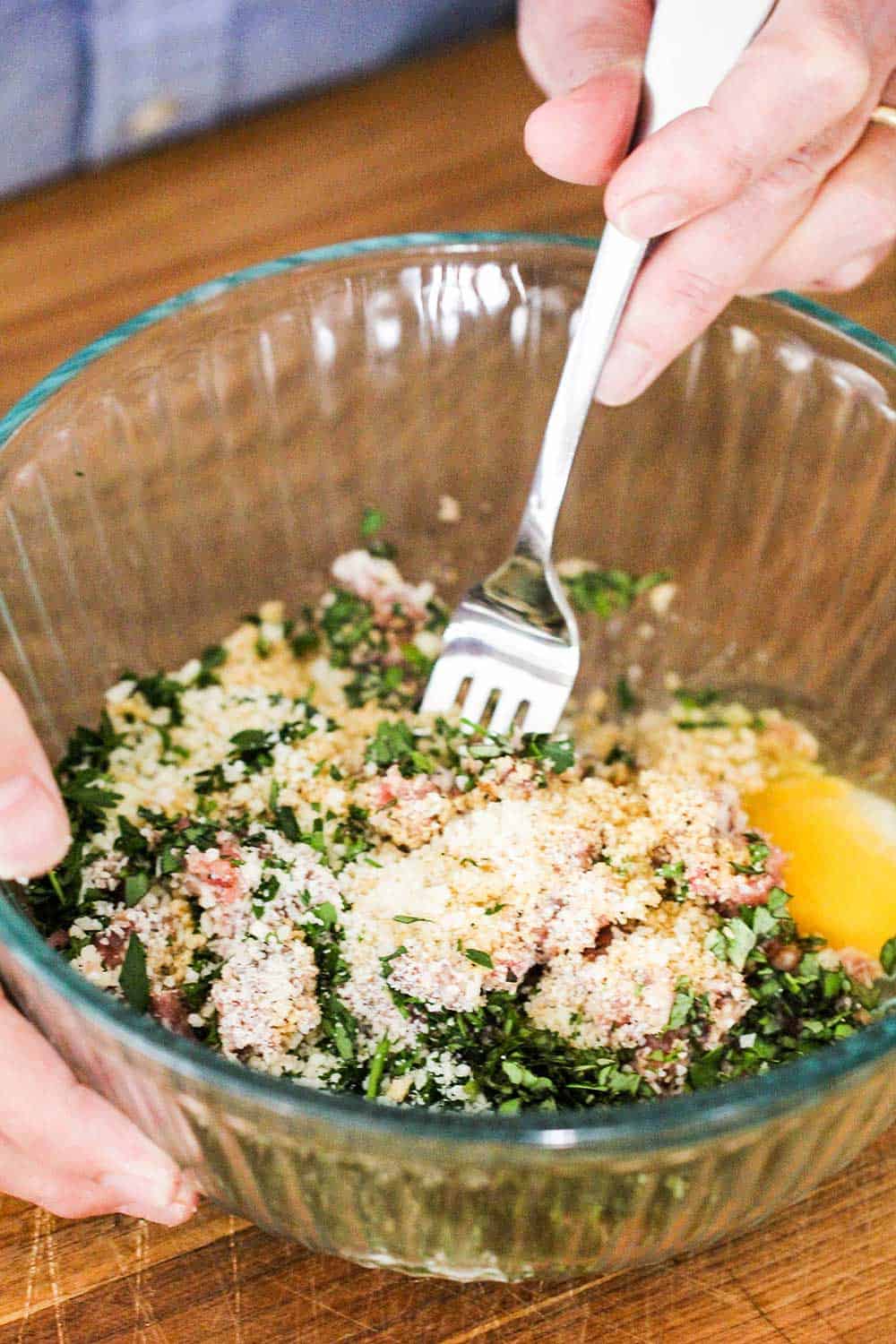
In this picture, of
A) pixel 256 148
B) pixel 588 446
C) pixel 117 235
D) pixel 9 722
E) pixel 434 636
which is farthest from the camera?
pixel 256 148

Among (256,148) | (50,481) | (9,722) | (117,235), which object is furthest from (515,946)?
(256,148)

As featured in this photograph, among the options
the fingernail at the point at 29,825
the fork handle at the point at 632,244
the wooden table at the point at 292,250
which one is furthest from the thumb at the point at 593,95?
the fingernail at the point at 29,825

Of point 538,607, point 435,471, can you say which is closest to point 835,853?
point 538,607

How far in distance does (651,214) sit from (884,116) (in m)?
0.29

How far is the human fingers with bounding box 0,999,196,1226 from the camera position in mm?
795

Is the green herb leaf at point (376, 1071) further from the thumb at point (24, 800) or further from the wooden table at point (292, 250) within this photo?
→ the thumb at point (24, 800)

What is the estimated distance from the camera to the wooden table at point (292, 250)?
84 cm

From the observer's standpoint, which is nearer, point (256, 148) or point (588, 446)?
point (588, 446)

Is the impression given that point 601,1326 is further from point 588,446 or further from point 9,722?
point 588,446

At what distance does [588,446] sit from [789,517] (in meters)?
0.20

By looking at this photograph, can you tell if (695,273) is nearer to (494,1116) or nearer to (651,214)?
(651,214)

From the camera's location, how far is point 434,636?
3.89 feet

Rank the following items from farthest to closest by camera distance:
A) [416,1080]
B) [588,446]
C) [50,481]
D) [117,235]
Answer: [117,235] → [588,446] → [50,481] → [416,1080]

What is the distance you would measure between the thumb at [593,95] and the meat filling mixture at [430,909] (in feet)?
1.42
